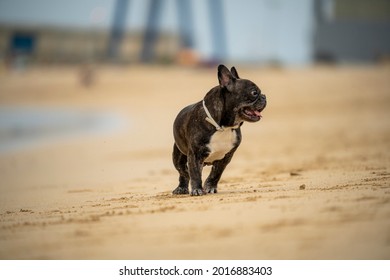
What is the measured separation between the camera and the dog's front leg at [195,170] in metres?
7.68

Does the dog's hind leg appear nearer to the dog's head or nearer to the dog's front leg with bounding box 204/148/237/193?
the dog's front leg with bounding box 204/148/237/193

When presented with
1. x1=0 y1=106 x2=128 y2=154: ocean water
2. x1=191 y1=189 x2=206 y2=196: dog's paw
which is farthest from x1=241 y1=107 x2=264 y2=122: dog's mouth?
x1=0 y1=106 x2=128 y2=154: ocean water

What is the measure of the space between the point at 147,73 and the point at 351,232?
43859mm

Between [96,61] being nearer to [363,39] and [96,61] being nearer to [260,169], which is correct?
[363,39]

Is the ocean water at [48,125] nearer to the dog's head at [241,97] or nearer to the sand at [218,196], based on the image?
the sand at [218,196]

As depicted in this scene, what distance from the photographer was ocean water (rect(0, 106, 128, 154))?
21.7 m

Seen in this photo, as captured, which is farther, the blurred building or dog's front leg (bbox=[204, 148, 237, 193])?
the blurred building

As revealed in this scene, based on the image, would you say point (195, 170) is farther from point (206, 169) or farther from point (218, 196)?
point (206, 169)

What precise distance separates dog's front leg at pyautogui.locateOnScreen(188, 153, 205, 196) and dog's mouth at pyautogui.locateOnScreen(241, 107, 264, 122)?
625 millimetres

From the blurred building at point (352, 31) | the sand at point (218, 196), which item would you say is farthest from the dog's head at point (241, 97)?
the blurred building at point (352, 31)

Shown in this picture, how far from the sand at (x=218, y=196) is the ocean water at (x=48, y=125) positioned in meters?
0.73

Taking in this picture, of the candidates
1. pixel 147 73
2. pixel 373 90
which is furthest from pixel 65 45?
pixel 373 90

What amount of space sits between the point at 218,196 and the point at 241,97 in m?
1.00
